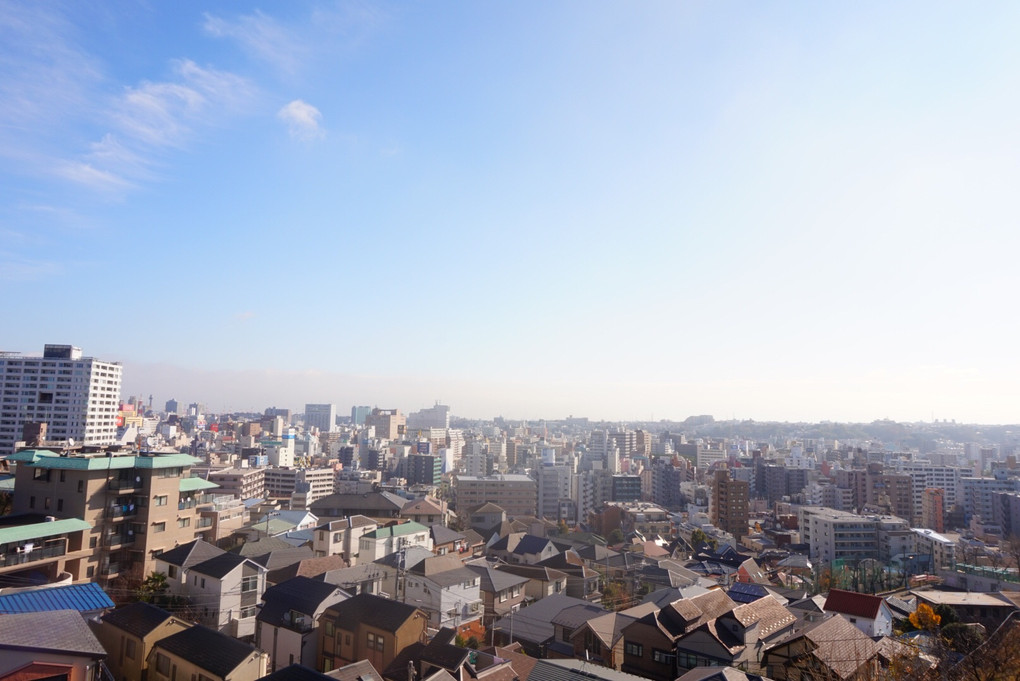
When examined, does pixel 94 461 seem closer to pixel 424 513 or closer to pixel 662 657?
pixel 662 657

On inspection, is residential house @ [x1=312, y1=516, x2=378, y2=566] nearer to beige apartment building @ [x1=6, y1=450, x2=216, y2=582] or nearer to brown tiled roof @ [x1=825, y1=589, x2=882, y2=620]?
beige apartment building @ [x1=6, y1=450, x2=216, y2=582]

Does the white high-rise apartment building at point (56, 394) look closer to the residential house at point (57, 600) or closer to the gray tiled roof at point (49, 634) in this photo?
the residential house at point (57, 600)

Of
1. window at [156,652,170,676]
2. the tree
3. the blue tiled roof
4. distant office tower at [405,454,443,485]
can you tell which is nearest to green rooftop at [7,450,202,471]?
window at [156,652,170,676]

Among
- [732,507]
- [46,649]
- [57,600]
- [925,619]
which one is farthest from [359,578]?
[732,507]

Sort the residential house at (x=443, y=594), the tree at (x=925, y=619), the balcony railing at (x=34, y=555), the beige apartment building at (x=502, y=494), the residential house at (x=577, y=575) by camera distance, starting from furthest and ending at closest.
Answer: the beige apartment building at (x=502, y=494)
the residential house at (x=577, y=575)
the residential house at (x=443, y=594)
the tree at (x=925, y=619)
the balcony railing at (x=34, y=555)

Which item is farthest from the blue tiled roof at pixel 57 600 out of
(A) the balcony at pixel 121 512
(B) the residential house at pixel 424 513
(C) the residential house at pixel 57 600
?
(B) the residential house at pixel 424 513
